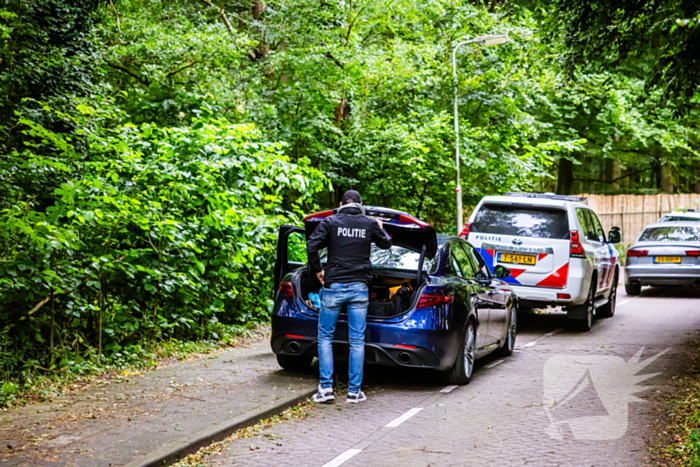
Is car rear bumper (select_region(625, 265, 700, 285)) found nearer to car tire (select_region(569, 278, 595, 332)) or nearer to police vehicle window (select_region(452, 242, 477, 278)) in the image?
car tire (select_region(569, 278, 595, 332))

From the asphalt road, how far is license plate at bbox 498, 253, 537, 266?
1510 millimetres

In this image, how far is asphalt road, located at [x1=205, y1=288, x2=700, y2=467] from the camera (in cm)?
561

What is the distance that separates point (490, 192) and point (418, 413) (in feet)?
46.9

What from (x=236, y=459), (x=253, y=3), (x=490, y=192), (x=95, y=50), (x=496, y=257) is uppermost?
(x=253, y=3)

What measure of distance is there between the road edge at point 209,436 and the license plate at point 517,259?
18.6ft

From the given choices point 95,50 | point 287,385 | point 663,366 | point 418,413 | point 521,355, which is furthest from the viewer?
point 95,50

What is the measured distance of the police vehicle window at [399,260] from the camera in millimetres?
8164

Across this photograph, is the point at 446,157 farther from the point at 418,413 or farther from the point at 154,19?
the point at 418,413

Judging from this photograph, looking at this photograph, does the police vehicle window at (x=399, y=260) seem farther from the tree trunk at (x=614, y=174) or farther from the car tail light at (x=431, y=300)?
the tree trunk at (x=614, y=174)

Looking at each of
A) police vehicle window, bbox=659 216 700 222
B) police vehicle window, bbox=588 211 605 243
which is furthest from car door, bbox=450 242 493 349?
police vehicle window, bbox=659 216 700 222

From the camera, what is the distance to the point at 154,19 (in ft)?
59.3

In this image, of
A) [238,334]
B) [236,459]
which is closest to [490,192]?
[238,334]

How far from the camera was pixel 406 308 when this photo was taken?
7.92 metres

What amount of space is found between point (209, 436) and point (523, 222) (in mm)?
7615
